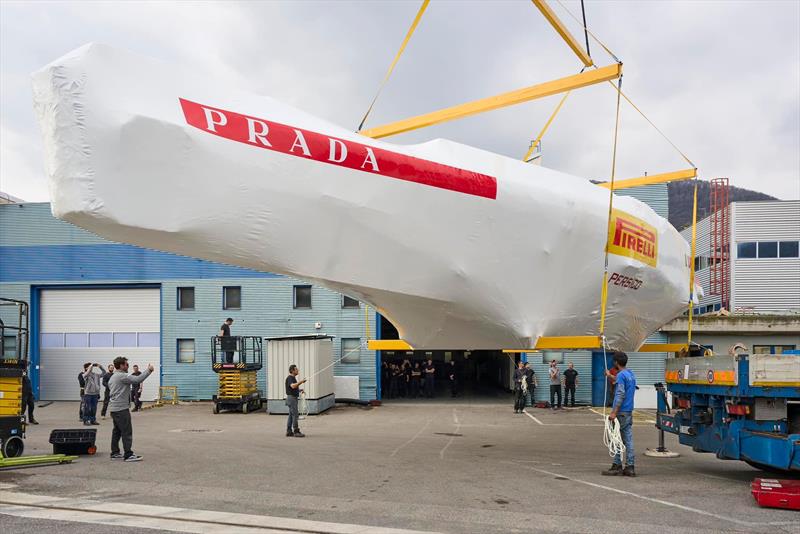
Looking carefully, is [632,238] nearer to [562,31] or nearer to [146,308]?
[562,31]

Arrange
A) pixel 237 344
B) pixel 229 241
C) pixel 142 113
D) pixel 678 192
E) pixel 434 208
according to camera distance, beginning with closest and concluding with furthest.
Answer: pixel 142 113, pixel 229 241, pixel 434 208, pixel 237 344, pixel 678 192

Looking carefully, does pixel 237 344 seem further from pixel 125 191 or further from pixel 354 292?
pixel 125 191

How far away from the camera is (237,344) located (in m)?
24.9

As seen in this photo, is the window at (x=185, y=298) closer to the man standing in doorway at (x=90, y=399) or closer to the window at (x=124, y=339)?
the window at (x=124, y=339)

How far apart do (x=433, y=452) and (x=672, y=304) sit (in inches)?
201

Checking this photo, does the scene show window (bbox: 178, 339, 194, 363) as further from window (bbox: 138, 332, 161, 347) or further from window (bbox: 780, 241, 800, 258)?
window (bbox: 780, 241, 800, 258)

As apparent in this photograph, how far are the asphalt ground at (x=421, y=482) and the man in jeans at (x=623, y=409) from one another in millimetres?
284

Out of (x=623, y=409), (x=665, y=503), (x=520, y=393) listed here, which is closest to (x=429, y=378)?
(x=520, y=393)

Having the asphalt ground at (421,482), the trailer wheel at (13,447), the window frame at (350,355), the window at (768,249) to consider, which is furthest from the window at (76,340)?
the window at (768,249)

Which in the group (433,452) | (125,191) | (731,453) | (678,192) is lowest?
(433,452)

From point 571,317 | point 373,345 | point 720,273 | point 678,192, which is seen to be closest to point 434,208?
point 571,317

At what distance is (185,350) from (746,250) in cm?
2997

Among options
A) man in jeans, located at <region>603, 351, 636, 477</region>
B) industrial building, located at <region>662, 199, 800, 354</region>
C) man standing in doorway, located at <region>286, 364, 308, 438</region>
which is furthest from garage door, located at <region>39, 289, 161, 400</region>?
industrial building, located at <region>662, 199, 800, 354</region>

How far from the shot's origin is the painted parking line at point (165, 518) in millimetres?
6441
